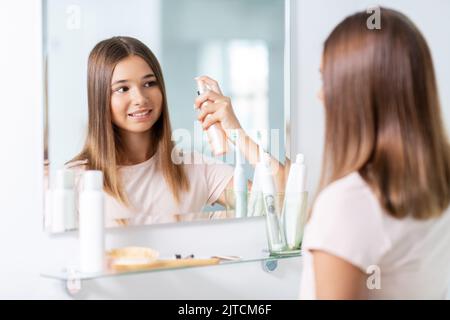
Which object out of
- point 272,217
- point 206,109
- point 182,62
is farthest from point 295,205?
point 182,62

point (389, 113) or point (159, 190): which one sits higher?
point (389, 113)

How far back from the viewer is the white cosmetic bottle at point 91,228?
1.32m

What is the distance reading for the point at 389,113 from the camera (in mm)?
1114

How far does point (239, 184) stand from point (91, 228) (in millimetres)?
432

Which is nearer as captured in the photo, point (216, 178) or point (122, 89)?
point (122, 89)

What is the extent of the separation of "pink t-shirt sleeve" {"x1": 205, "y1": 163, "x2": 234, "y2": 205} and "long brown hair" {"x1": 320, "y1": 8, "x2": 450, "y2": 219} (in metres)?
0.48

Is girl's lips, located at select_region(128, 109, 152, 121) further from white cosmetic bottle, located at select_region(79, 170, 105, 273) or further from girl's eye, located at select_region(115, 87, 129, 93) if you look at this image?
white cosmetic bottle, located at select_region(79, 170, 105, 273)

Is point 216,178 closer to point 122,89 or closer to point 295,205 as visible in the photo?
point 295,205

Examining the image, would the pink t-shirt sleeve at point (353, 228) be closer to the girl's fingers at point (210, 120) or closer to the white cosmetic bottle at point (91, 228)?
the white cosmetic bottle at point (91, 228)

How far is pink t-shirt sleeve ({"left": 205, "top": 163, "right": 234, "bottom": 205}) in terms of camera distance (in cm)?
160

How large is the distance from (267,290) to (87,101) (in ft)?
2.11

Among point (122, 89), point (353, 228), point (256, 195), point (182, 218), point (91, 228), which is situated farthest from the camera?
point (256, 195)

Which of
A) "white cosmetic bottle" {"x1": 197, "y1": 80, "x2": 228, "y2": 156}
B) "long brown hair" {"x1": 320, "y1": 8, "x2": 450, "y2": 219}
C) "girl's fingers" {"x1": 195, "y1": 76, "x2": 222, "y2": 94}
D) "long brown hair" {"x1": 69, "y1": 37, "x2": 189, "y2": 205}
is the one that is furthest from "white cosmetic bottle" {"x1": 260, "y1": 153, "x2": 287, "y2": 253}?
"long brown hair" {"x1": 320, "y1": 8, "x2": 450, "y2": 219}

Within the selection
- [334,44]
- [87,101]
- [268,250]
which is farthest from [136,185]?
[334,44]
